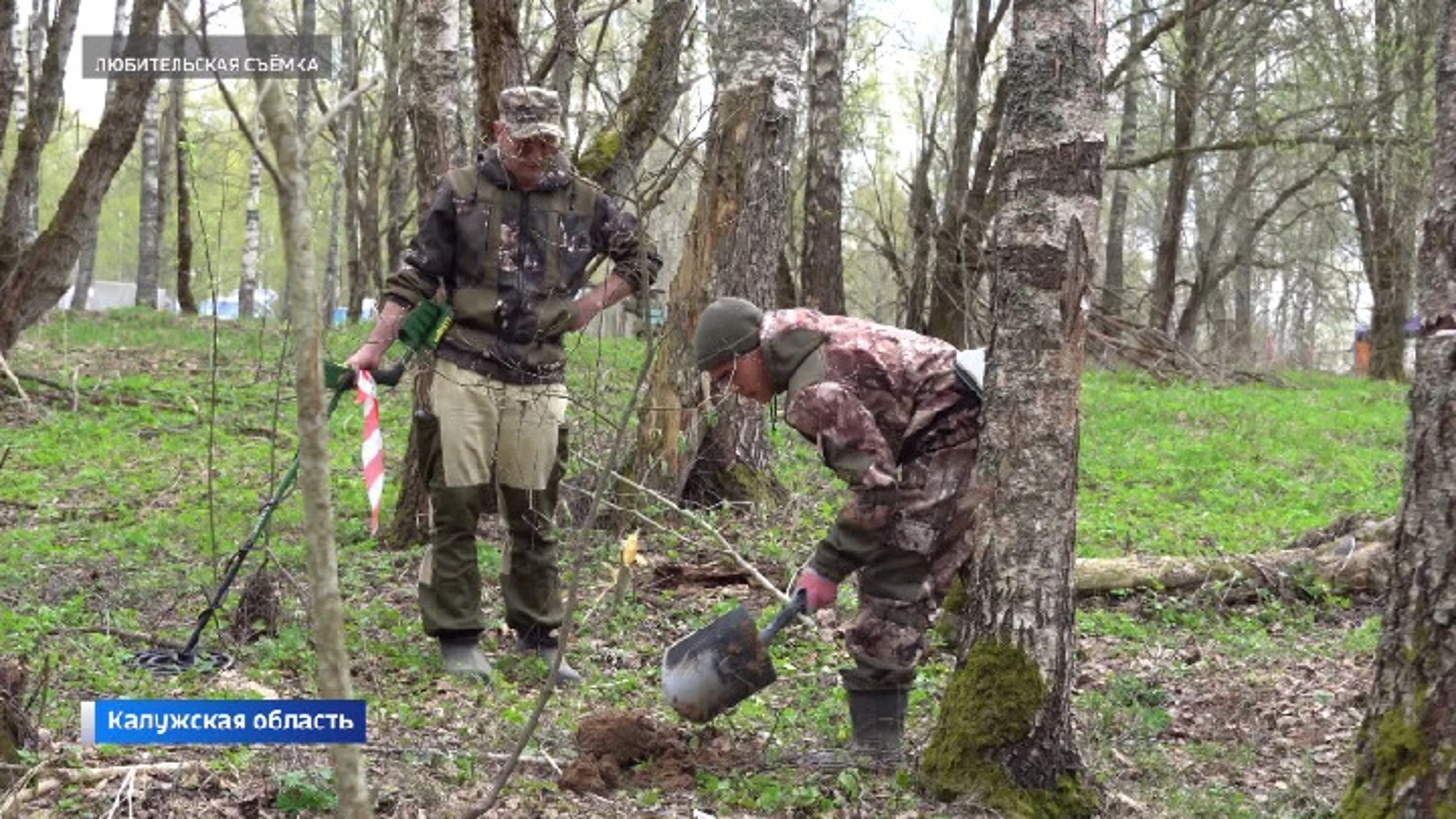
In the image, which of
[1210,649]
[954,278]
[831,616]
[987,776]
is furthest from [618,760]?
[954,278]

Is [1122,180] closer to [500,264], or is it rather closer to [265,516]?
[500,264]

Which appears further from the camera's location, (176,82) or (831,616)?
(176,82)

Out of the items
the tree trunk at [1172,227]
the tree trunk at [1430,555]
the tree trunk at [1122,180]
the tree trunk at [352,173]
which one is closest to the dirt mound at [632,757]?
the tree trunk at [1430,555]

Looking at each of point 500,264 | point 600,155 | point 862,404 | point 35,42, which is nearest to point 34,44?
point 35,42

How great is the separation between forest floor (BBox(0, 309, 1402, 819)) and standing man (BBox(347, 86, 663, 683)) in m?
0.42

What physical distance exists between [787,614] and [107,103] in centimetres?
902

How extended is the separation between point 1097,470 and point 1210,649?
5628mm

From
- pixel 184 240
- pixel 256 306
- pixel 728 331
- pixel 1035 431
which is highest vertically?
pixel 184 240

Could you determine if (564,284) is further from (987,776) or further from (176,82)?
(176,82)

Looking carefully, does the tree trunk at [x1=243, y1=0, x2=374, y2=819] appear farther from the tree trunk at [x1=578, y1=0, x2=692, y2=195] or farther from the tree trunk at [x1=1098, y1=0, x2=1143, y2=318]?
the tree trunk at [x1=1098, y1=0, x2=1143, y2=318]

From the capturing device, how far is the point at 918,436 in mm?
4965

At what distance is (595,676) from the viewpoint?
5.82 meters

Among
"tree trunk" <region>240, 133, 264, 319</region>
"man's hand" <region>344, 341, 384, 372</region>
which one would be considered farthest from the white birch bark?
"man's hand" <region>344, 341, 384, 372</region>

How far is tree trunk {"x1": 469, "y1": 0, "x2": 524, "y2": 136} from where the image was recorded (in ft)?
24.1
